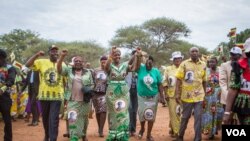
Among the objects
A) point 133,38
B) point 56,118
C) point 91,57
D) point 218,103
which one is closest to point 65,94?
point 56,118

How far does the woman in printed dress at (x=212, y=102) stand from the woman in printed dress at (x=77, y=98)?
293cm

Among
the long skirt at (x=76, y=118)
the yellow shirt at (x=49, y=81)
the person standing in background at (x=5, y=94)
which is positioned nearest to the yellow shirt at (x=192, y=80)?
the long skirt at (x=76, y=118)

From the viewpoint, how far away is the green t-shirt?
327 inches

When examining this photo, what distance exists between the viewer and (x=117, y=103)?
6883 millimetres

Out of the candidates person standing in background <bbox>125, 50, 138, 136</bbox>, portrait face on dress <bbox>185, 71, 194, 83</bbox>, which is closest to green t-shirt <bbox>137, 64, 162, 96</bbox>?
portrait face on dress <bbox>185, 71, 194, 83</bbox>

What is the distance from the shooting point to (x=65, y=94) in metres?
7.61

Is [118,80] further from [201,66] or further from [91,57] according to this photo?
[91,57]

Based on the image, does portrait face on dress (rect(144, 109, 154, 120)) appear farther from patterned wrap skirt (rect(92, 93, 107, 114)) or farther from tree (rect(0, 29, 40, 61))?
tree (rect(0, 29, 40, 61))

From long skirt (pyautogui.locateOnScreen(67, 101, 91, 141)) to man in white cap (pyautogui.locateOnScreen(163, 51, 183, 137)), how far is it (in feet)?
8.28

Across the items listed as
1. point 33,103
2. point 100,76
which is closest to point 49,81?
point 100,76

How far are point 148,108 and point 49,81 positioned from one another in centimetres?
236

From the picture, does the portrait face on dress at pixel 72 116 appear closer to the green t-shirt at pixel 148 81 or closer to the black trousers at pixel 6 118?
the black trousers at pixel 6 118

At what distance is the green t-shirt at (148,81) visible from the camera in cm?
830

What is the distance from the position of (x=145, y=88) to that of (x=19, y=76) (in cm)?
672
